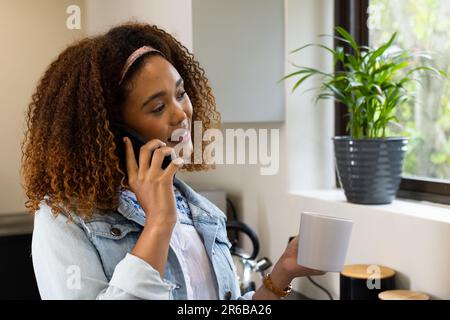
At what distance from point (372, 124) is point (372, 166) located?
94mm

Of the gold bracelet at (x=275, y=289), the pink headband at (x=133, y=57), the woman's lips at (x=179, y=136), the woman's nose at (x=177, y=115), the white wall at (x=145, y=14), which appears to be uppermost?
the white wall at (x=145, y=14)

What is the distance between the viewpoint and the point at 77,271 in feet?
2.00

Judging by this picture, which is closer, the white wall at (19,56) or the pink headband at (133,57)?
the pink headband at (133,57)

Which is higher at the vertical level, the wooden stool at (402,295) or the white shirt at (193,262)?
the white shirt at (193,262)

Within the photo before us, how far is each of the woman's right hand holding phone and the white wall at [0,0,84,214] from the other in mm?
674

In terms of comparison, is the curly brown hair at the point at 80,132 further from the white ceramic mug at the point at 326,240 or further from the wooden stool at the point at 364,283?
the wooden stool at the point at 364,283

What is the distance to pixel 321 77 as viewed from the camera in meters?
1.52

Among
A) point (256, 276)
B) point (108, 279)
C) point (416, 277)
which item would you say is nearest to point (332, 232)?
point (108, 279)

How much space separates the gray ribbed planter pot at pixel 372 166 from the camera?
4.16ft

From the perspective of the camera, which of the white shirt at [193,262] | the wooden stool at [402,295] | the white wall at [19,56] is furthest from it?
the white wall at [19,56]

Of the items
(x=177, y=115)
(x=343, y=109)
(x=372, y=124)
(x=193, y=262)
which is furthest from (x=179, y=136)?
(x=343, y=109)

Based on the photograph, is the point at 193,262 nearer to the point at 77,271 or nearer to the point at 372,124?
the point at 77,271

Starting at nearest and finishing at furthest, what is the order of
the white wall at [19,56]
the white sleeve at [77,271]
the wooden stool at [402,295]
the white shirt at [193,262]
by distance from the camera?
the white sleeve at [77,271], the white shirt at [193,262], the wooden stool at [402,295], the white wall at [19,56]

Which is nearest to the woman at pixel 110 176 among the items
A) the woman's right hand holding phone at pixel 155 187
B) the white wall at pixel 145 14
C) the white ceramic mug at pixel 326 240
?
the woman's right hand holding phone at pixel 155 187
